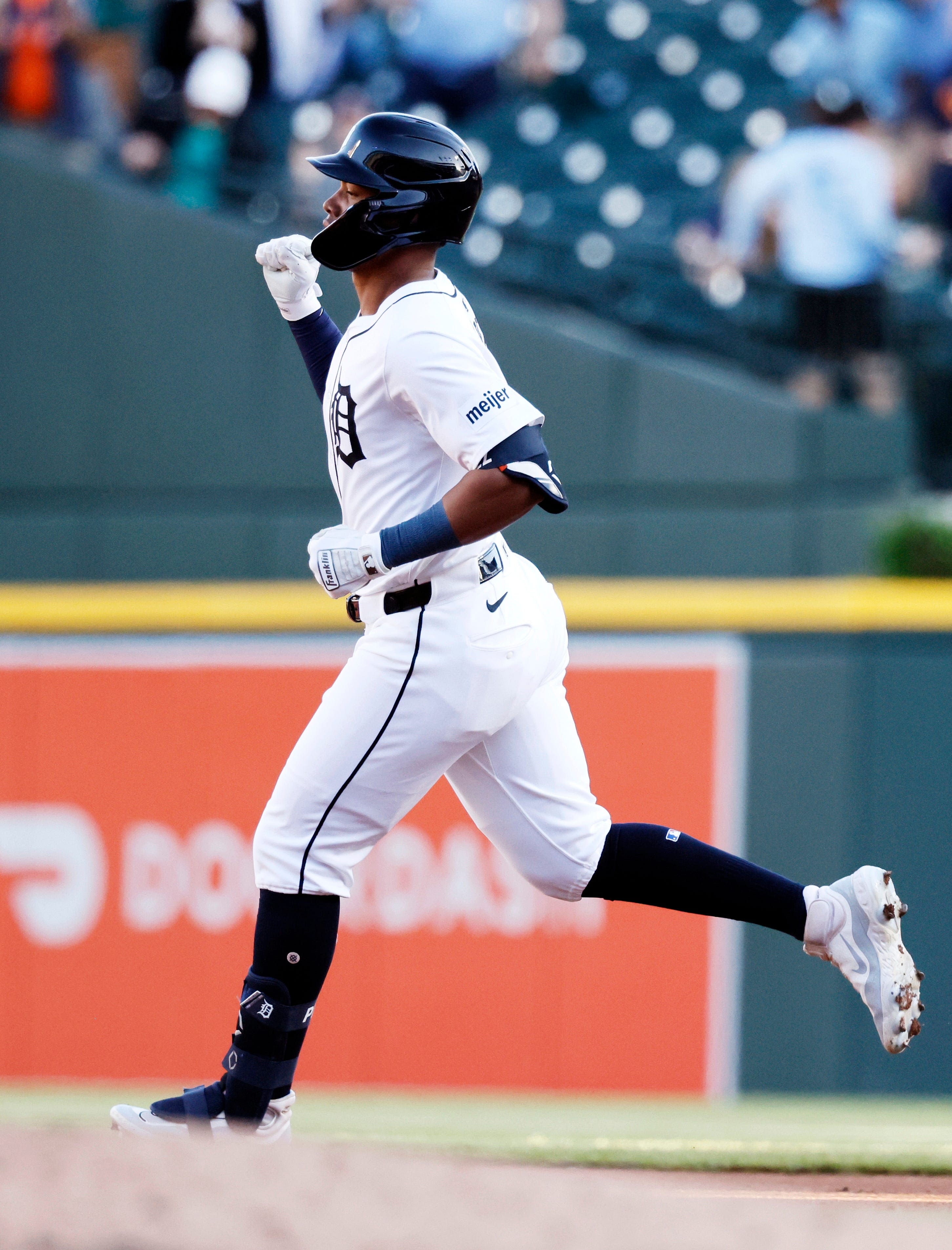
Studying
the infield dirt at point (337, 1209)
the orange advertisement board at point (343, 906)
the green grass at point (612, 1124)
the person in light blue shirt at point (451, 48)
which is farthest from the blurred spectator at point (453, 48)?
the infield dirt at point (337, 1209)

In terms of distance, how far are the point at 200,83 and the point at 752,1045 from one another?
462 centimetres

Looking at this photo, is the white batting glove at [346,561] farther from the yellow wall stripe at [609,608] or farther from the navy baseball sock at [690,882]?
the yellow wall stripe at [609,608]

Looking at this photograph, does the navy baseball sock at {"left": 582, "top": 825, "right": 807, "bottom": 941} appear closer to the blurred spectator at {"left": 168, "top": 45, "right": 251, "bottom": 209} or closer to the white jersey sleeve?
the white jersey sleeve

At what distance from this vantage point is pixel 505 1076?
5.70 metres

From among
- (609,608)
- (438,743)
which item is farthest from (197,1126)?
(609,608)

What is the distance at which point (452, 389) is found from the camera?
2945 millimetres

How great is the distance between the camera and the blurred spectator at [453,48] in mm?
7441

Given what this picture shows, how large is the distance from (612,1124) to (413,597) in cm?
271

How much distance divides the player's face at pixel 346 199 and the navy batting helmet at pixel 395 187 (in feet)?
0.05

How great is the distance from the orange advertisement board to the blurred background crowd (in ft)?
5.55

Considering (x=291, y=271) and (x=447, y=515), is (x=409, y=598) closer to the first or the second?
(x=447, y=515)

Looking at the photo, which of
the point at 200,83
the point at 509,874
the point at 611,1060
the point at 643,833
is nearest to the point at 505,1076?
the point at 611,1060

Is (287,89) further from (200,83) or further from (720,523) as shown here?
(720,523)

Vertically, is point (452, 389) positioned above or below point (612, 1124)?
above
